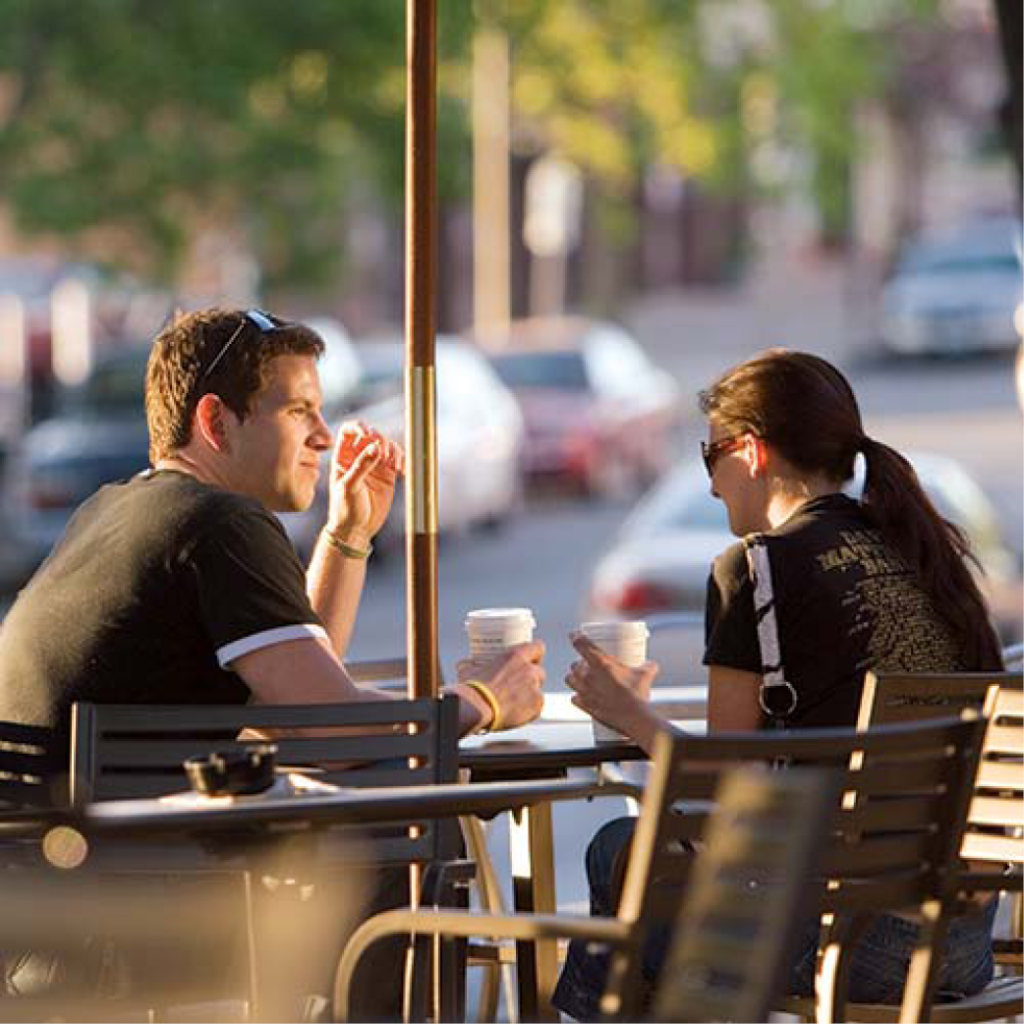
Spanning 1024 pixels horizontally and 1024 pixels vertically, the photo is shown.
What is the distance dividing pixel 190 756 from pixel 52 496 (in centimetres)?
1547

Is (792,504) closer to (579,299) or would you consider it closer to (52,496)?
(52,496)

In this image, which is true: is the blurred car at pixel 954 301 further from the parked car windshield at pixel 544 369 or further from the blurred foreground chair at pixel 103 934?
the blurred foreground chair at pixel 103 934

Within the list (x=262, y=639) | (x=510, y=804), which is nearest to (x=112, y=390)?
(x=262, y=639)

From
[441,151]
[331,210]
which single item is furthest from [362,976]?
[331,210]

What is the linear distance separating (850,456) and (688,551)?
842 centimetres

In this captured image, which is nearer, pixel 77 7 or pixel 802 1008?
pixel 802 1008

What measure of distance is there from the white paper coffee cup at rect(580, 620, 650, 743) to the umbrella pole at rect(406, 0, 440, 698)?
0.43 m

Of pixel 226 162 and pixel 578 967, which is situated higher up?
pixel 226 162

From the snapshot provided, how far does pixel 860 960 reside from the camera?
4910mm

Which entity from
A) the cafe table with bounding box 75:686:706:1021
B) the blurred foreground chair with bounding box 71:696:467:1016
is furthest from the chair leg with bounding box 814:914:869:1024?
the blurred foreground chair with bounding box 71:696:467:1016

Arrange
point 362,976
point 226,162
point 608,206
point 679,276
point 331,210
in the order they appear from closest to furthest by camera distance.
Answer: point 362,976
point 226,162
point 331,210
point 608,206
point 679,276

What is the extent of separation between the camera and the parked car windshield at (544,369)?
28.8m

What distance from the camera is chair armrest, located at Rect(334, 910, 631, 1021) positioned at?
3.94m

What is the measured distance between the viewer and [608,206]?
45.3 m
